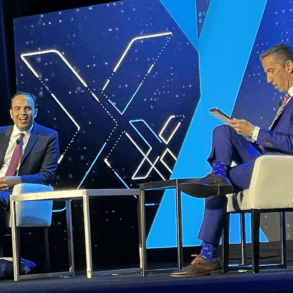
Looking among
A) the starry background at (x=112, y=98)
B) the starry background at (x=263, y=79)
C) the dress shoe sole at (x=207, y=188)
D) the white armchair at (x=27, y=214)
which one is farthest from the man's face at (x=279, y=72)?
the starry background at (x=112, y=98)

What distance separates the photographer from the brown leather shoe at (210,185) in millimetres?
2811

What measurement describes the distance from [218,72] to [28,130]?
5.28 feet

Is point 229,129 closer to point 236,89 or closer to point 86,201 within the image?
point 86,201

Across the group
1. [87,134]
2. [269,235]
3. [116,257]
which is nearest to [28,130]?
[87,134]

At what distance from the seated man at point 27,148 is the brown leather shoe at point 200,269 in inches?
55.8

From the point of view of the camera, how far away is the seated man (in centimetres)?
409

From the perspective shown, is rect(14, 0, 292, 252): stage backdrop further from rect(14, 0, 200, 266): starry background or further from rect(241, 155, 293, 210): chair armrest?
rect(241, 155, 293, 210): chair armrest

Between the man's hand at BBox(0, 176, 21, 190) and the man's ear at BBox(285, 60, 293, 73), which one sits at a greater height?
the man's ear at BBox(285, 60, 293, 73)

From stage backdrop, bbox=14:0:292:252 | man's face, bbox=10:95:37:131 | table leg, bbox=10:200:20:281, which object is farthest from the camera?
stage backdrop, bbox=14:0:292:252

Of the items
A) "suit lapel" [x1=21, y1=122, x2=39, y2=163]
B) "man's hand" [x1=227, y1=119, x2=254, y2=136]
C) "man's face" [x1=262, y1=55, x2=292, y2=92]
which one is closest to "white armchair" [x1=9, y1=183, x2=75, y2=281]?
"suit lapel" [x1=21, y1=122, x2=39, y2=163]

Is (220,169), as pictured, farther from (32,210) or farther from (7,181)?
(7,181)

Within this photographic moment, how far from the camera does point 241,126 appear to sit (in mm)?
2938

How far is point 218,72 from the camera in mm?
4855

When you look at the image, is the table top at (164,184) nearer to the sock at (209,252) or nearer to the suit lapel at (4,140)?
the sock at (209,252)
